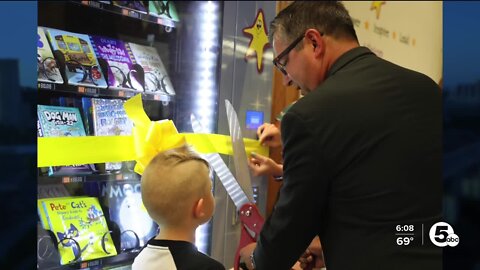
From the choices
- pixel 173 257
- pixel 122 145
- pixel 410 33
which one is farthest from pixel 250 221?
pixel 410 33

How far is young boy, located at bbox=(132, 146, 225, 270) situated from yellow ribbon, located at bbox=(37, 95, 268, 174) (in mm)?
295

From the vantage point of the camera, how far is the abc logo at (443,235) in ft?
4.75

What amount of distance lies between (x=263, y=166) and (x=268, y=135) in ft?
0.61

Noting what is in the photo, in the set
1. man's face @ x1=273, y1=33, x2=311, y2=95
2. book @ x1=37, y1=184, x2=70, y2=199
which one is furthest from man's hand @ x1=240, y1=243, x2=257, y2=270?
book @ x1=37, y1=184, x2=70, y2=199

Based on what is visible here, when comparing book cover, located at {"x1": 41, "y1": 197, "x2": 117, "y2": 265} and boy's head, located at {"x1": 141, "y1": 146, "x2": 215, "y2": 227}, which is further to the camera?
book cover, located at {"x1": 41, "y1": 197, "x2": 117, "y2": 265}

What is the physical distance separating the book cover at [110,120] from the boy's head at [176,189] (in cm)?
70

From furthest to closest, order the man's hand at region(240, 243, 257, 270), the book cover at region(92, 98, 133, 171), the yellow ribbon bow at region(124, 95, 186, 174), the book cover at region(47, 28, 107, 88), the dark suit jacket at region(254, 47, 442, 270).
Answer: the book cover at region(92, 98, 133, 171) → the book cover at region(47, 28, 107, 88) → the yellow ribbon bow at region(124, 95, 186, 174) → the man's hand at region(240, 243, 257, 270) → the dark suit jacket at region(254, 47, 442, 270)

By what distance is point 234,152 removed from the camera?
215 cm

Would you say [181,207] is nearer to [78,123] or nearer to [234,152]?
[234,152]

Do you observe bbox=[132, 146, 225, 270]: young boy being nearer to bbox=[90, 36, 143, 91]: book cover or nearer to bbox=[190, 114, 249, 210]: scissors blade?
bbox=[190, 114, 249, 210]: scissors blade

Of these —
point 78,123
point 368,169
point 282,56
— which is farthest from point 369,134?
point 78,123

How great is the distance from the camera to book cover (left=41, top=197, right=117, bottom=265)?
2055 mm

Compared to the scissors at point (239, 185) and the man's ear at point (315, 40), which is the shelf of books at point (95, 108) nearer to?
the scissors at point (239, 185)

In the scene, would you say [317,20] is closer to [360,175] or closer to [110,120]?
[360,175]
